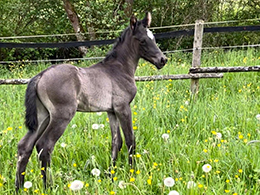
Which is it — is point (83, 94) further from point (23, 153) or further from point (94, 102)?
point (23, 153)

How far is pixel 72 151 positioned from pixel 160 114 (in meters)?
1.37

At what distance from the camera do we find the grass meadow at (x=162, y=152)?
2637mm


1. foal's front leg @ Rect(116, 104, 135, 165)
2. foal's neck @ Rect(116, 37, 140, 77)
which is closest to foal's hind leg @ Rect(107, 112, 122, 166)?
foal's front leg @ Rect(116, 104, 135, 165)

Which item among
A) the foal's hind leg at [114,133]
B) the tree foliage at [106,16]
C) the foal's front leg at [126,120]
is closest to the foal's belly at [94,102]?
the foal's front leg at [126,120]

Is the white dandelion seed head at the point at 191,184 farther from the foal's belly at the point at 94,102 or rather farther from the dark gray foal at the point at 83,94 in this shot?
the foal's belly at the point at 94,102

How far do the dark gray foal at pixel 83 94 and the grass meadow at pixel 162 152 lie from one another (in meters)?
0.22

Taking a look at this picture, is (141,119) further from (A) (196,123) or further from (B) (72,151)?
(B) (72,151)

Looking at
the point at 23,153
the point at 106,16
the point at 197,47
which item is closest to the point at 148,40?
the point at 23,153

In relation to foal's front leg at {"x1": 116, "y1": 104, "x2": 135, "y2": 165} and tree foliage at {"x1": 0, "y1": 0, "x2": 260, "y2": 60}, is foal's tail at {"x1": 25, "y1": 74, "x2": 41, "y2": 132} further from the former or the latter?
tree foliage at {"x1": 0, "y1": 0, "x2": 260, "y2": 60}

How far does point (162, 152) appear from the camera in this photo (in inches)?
131

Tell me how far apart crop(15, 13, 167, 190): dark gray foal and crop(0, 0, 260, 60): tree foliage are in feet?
23.3

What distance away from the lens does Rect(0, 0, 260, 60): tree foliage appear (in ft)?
34.9

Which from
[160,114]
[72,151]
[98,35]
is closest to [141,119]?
[160,114]

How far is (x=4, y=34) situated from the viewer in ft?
36.5
